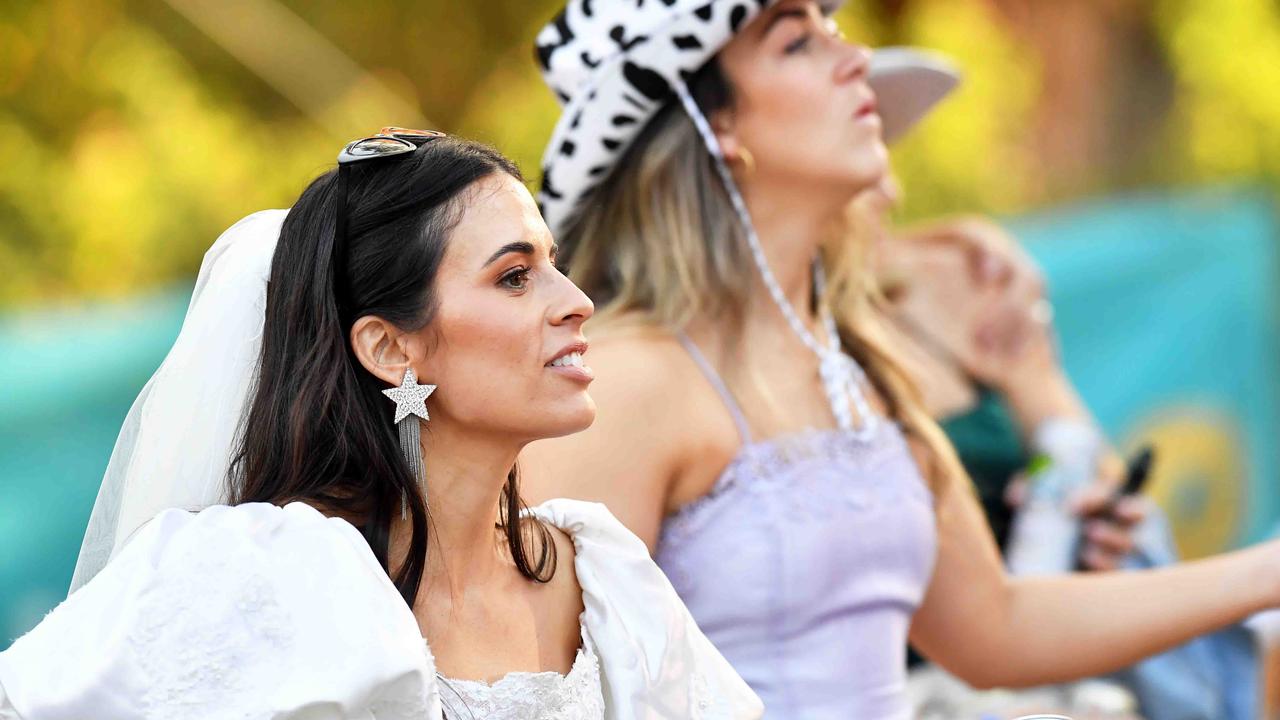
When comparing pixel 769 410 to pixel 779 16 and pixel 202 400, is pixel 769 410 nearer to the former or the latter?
pixel 779 16

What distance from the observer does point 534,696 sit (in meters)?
1.63

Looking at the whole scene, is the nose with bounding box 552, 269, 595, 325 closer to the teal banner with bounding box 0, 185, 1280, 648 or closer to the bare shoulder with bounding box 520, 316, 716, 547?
the bare shoulder with bounding box 520, 316, 716, 547

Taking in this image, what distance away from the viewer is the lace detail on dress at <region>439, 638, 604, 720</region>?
5.18ft

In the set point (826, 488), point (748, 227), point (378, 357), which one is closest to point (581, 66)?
point (748, 227)

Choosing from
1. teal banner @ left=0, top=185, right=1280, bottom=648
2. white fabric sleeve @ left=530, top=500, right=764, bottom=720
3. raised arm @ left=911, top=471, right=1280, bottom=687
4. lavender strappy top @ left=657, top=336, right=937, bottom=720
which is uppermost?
white fabric sleeve @ left=530, top=500, right=764, bottom=720

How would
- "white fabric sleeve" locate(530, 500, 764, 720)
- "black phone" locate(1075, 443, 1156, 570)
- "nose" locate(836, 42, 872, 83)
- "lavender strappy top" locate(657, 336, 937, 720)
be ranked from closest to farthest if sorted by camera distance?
"white fabric sleeve" locate(530, 500, 764, 720) → "lavender strappy top" locate(657, 336, 937, 720) → "nose" locate(836, 42, 872, 83) → "black phone" locate(1075, 443, 1156, 570)

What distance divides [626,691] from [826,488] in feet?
2.52

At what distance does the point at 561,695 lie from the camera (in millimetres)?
1658

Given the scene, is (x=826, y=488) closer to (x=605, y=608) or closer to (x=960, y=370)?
(x=605, y=608)

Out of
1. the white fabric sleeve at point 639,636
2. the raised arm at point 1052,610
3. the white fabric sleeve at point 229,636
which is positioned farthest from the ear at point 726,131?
the white fabric sleeve at point 229,636

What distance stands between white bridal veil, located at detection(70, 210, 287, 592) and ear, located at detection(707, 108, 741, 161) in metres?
0.99

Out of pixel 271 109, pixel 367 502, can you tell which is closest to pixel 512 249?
pixel 367 502

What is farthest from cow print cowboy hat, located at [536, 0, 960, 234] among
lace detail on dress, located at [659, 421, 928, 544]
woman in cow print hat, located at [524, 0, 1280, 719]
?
lace detail on dress, located at [659, 421, 928, 544]

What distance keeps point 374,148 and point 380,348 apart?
0.21 m
